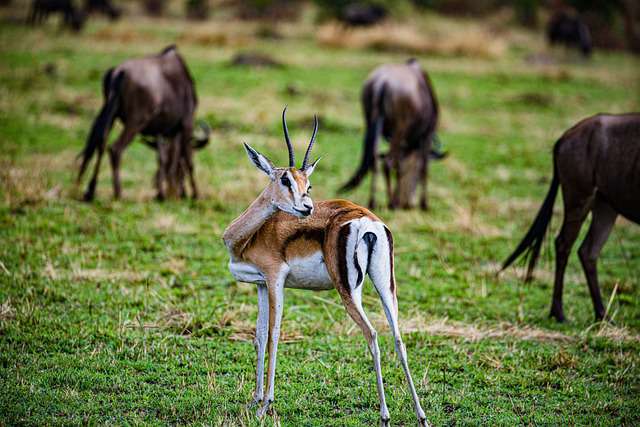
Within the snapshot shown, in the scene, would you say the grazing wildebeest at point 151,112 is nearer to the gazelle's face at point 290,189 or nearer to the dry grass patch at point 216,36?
the gazelle's face at point 290,189

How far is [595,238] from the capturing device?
812 centimetres

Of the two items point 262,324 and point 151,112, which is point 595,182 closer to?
point 262,324

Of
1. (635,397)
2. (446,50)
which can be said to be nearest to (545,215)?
(635,397)

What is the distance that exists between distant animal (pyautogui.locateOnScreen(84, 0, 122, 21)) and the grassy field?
40.4 feet

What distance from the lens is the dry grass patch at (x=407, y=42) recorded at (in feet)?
87.8

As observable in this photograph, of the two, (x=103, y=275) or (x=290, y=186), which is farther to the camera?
(x=103, y=275)

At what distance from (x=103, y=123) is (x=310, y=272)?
22.1 feet

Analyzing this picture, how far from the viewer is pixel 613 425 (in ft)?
17.7

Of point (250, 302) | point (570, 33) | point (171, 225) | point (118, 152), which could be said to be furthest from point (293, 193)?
point (570, 33)

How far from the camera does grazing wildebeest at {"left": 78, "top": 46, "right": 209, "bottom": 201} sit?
11156 millimetres

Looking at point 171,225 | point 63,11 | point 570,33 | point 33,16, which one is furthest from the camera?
point 570,33

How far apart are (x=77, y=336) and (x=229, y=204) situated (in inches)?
203

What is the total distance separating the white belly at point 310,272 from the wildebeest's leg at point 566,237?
351cm

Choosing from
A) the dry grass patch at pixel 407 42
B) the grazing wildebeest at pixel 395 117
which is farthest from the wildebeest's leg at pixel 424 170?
the dry grass patch at pixel 407 42
